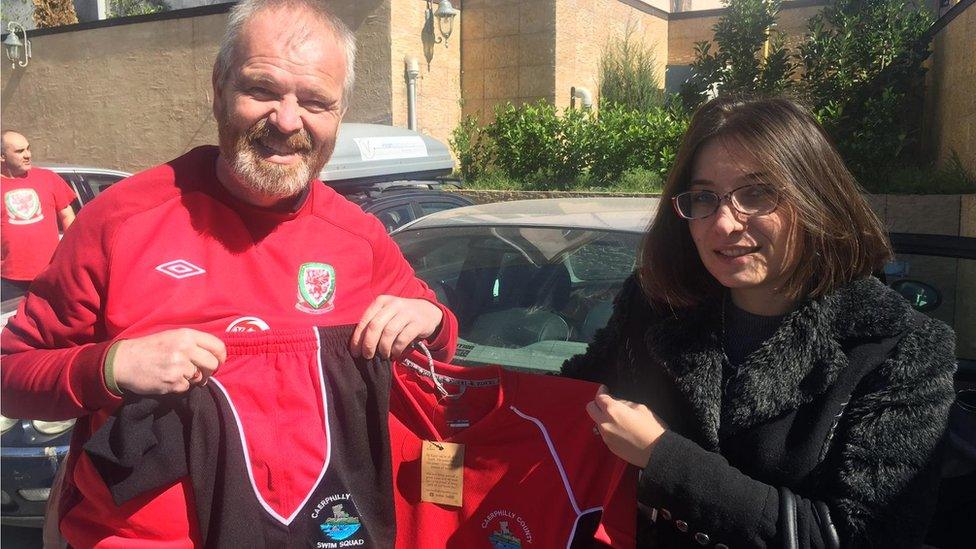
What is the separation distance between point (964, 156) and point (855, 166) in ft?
5.66

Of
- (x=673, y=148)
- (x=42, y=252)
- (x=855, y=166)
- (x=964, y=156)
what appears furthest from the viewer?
(x=673, y=148)

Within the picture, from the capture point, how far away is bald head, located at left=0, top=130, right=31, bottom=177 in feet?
20.7

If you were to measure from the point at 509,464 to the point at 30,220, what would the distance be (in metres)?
5.85

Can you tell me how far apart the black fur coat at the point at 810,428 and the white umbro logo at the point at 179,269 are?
3.59ft

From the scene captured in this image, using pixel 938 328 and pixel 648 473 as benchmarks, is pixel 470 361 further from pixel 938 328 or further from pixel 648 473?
pixel 938 328

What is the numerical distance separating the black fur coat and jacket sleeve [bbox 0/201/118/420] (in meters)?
1.22

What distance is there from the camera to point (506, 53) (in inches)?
566

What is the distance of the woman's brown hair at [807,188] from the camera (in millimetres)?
1655

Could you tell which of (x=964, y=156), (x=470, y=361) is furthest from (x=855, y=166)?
(x=470, y=361)

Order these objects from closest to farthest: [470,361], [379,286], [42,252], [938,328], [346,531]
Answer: [938,328] < [346,531] < [379,286] < [470,361] < [42,252]

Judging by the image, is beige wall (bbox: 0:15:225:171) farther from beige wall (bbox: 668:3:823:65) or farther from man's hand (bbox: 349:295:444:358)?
man's hand (bbox: 349:295:444:358)

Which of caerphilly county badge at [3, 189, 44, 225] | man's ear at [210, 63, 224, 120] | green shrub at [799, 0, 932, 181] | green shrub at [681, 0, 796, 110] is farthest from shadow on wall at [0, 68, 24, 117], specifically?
man's ear at [210, 63, 224, 120]

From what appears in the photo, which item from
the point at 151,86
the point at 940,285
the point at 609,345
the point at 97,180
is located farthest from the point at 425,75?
the point at 609,345

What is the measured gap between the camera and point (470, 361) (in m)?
3.06
